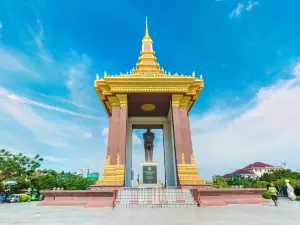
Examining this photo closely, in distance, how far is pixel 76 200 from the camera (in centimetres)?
1217

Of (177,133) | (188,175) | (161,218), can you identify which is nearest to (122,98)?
(177,133)

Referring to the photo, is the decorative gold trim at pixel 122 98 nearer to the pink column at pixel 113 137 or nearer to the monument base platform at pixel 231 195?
the pink column at pixel 113 137

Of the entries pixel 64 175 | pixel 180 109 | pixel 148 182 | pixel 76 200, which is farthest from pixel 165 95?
pixel 64 175

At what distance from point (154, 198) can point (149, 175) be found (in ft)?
25.3

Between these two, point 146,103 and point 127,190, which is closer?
point 127,190

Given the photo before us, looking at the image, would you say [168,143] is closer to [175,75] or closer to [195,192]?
[175,75]

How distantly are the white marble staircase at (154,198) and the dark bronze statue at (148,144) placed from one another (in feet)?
33.9

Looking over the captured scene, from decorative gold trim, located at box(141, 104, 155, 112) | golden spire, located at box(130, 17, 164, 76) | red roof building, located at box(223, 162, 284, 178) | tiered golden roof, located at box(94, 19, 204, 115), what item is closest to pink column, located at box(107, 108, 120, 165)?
tiered golden roof, located at box(94, 19, 204, 115)

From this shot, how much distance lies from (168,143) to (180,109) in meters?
5.21

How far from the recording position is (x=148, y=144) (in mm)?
23078

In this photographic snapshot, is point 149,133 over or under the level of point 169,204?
over

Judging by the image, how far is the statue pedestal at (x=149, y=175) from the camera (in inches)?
734

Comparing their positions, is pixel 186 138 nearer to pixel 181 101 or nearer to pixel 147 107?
pixel 181 101

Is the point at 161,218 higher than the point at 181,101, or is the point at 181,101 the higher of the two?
the point at 181,101
